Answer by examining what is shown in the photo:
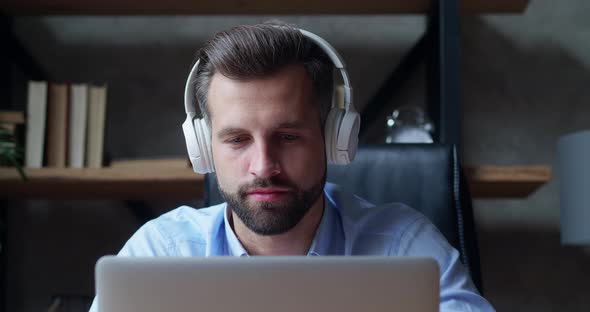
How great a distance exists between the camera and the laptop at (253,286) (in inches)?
24.4

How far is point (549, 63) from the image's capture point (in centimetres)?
231

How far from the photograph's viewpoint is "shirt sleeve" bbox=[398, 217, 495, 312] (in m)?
1.01

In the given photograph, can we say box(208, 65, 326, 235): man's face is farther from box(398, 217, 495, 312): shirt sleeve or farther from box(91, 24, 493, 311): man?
box(398, 217, 495, 312): shirt sleeve

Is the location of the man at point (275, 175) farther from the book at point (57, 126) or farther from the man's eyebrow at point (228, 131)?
the book at point (57, 126)

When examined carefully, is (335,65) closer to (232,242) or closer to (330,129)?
(330,129)

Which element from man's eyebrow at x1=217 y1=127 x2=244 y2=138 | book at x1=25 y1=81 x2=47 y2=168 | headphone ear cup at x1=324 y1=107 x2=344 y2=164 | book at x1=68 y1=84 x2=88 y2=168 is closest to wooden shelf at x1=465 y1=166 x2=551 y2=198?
headphone ear cup at x1=324 y1=107 x2=344 y2=164

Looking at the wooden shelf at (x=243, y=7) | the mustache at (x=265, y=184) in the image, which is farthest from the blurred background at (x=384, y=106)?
the mustache at (x=265, y=184)

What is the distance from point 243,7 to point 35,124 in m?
0.67

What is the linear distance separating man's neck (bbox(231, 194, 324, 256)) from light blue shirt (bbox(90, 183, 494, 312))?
16mm

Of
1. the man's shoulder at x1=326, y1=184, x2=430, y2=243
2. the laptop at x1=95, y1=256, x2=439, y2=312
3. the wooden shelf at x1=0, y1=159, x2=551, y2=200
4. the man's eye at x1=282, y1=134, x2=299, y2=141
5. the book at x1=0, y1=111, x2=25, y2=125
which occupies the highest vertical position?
the man's eye at x1=282, y1=134, x2=299, y2=141

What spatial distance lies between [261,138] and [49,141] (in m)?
1.09

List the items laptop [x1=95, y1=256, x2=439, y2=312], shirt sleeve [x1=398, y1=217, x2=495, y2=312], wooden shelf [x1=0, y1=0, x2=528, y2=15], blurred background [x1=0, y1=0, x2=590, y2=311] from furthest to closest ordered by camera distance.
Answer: blurred background [x1=0, y1=0, x2=590, y2=311] < wooden shelf [x1=0, y1=0, x2=528, y2=15] < shirt sleeve [x1=398, y1=217, x2=495, y2=312] < laptop [x1=95, y1=256, x2=439, y2=312]

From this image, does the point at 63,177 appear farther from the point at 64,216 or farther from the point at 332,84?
the point at 332,84

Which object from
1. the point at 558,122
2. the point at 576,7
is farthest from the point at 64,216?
the point at 576,7
